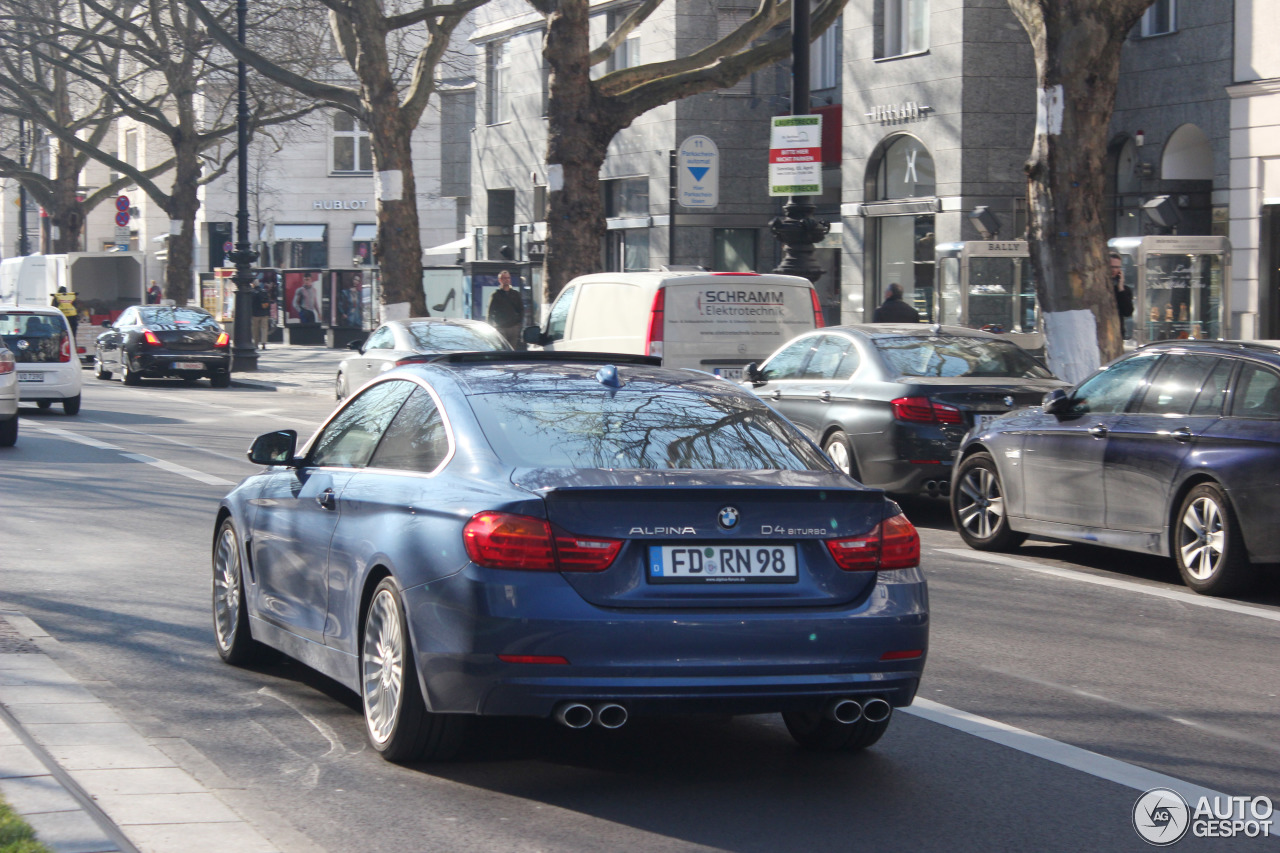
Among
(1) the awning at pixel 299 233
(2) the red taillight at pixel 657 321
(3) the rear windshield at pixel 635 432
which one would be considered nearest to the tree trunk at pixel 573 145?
(2) the red taillight at pixel 657 321

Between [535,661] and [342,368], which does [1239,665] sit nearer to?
[535,661]

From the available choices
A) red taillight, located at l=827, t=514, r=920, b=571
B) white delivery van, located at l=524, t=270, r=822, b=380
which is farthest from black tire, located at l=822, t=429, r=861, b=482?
red taillight, located at l=827, t=514, r=920, b=571

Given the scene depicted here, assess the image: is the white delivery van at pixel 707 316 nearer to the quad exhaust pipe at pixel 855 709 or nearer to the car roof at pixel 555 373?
the car roof at pixel 555 373

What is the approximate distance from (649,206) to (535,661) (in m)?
33.9

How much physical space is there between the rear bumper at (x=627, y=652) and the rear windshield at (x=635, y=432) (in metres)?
0.53

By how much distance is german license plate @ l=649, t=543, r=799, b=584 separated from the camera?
5223 mm

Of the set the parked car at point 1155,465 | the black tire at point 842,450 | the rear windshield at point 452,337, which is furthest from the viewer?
the rear windshield at point 452,337

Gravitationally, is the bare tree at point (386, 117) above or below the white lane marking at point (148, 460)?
above

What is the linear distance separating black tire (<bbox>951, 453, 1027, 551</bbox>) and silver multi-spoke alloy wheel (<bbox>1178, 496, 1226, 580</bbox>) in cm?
176

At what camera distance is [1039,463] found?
11148 millimetres

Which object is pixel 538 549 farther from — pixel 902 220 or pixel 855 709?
pixel 902 220

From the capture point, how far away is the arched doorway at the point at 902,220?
30.5m

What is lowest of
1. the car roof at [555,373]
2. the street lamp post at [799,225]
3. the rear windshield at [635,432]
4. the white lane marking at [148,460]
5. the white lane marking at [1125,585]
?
the white lane marking at [1125,585]

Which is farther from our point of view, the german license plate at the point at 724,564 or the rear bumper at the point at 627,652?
the german license plate at the point at 724,564
